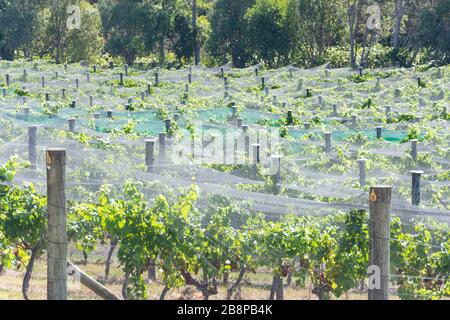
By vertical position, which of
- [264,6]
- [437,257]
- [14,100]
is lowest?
[437,257]

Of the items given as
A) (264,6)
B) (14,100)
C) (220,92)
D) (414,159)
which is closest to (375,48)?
(264,6)

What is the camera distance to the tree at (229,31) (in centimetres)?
4491

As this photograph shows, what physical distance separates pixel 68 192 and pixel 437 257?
3377 mm

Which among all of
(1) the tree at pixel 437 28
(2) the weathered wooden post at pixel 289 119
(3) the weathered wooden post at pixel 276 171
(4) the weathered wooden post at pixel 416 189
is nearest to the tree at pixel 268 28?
(1) the tree at pixel 437 28

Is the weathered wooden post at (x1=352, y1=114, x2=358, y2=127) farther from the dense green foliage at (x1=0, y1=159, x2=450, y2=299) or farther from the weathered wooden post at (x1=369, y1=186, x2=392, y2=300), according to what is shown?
the weathered wooden post at (x1=369, y1=186, x2=392, y2=300)

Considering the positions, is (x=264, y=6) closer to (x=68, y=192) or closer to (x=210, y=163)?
(x=210, y=163)

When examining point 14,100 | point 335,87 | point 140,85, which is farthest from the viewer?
point 140,85

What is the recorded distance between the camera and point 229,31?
44.8m

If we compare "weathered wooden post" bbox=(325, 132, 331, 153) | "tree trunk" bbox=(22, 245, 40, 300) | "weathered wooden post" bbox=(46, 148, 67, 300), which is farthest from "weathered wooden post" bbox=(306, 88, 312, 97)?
"weathered wooden post" bbox=(46, 148, 67, 300)

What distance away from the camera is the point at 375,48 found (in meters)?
45.3

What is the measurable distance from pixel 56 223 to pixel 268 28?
3664 cm

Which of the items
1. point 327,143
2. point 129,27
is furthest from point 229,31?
point 327,143

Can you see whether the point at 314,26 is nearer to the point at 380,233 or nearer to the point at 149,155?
the point at 149,155

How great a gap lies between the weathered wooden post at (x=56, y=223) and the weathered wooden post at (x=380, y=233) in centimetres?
201
